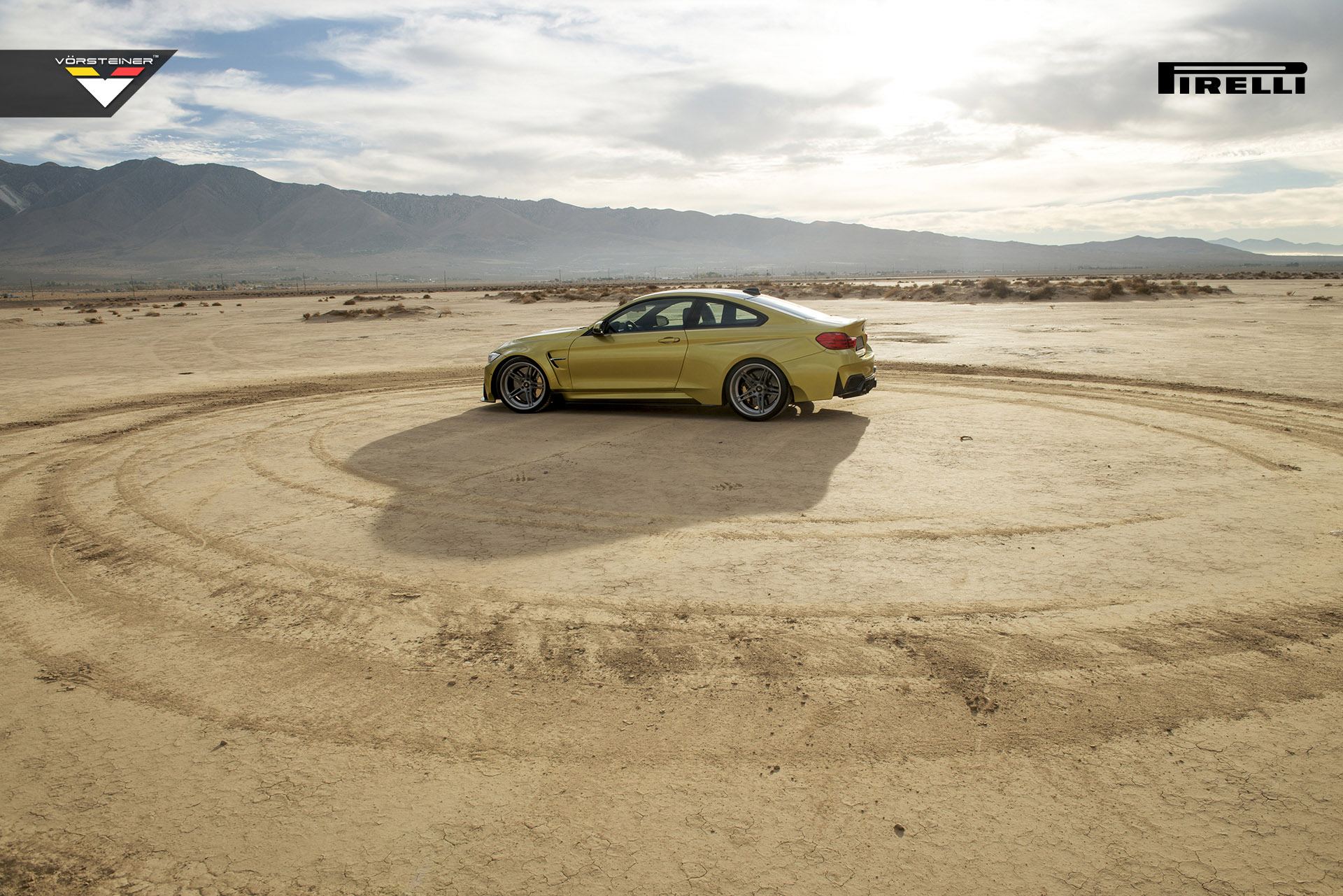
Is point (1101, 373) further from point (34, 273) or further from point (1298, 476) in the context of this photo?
point (34, 273)

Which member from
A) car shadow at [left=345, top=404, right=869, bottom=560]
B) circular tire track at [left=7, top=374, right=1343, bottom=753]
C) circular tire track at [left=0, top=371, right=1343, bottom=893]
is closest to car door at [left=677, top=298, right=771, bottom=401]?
car shadow at [left=345, top=404, right=869, bottom=560]

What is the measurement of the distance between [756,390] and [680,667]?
6000 mm

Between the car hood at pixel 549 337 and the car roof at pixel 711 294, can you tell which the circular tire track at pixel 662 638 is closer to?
the car roof at pixel 711 294

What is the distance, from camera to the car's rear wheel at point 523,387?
10219 millimetres

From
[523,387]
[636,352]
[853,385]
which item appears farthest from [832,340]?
[523,387]

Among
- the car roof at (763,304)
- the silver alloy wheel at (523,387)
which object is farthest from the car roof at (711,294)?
the silver alloy wheel at (523,387)

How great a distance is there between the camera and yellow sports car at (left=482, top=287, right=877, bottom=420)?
905cm

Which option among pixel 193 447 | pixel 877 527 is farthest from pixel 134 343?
A: pixel 877 527

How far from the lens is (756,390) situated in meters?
9.34

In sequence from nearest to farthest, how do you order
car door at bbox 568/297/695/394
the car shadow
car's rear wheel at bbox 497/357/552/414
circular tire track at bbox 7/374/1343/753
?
circular tire track at bbox 7/374/1343/753 < the car shadow < car door at bbox 568/297/695/394 < car's rear wheel at bbox 497/357/552/414

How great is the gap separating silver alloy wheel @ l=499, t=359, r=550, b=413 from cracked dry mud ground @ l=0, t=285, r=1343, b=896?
2.07 m

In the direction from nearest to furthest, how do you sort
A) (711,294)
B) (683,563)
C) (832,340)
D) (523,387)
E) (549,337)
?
(683,563), (832,340), (711,294), (549,337), (523,387)

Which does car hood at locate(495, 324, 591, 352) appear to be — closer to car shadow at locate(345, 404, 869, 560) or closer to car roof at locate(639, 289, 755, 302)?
car shadow at locate(345, 404, 869, 560)

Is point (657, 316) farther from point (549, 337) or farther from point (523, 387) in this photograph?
point (523, 387)
